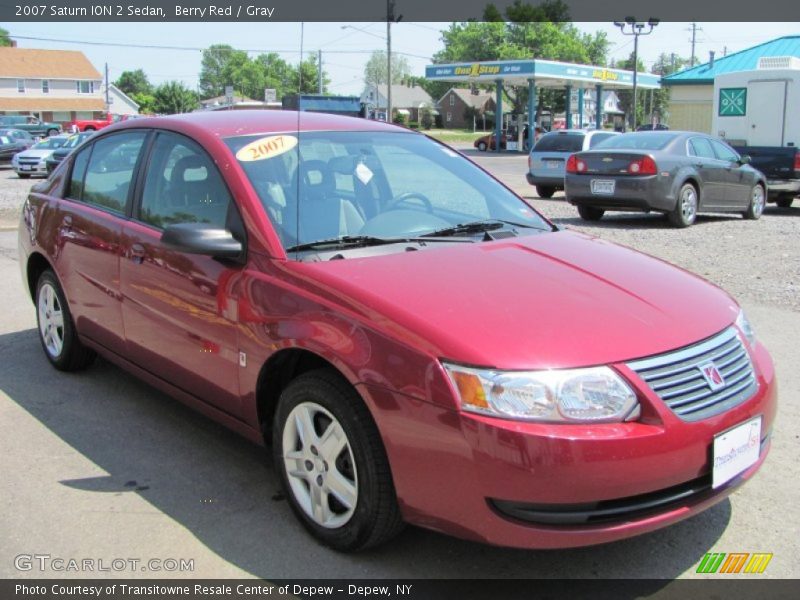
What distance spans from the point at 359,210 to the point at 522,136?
44712 millimetres

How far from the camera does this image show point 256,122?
4.02m

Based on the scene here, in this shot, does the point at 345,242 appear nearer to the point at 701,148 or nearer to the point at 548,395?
the point at 548,395

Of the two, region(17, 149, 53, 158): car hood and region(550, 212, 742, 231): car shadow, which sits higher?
region(17, 149, 53, 158): car hood

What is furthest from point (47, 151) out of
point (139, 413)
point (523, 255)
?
point (523, 255)

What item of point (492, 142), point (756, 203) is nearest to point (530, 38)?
point (492, 142)

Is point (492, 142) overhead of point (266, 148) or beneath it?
overhead

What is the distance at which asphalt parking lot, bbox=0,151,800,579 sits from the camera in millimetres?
3014

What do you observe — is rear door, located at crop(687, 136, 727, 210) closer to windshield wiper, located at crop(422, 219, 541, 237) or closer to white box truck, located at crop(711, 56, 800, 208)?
white box truck, located at crop(711, 56, 800, 208)

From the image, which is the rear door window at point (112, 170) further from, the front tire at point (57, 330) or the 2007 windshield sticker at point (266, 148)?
the 2007 windshield sticker at point (266, 148)

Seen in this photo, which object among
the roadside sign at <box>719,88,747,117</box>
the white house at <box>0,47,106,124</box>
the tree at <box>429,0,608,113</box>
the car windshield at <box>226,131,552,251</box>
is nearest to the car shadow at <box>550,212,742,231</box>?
the roadside sign at <box>719,88,747,117</box>

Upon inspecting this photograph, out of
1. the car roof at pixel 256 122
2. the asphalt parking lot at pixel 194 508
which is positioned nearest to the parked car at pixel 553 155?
the asphalt parking lot at pixel 194 508

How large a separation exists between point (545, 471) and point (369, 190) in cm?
183

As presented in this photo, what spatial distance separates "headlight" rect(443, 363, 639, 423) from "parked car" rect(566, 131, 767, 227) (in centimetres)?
948
